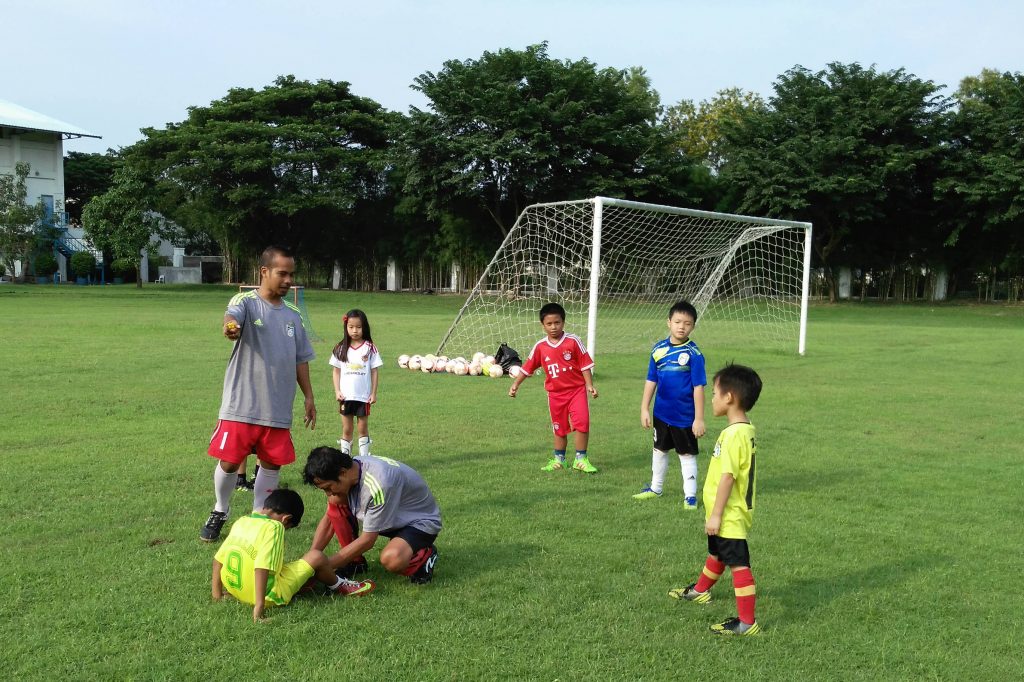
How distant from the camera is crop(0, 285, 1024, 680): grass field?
3.45 m

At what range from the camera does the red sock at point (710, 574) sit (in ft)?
12.9

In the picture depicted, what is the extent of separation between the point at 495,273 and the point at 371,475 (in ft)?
42.4

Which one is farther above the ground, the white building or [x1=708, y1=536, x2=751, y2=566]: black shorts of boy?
the white building

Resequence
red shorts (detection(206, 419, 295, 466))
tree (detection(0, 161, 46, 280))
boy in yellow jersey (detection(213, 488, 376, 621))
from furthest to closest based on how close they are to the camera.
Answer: tree (detection(0, 161, 46, 280))
red shorts (detection(206, 419, 295, 466))
boy in yellow jersey (detection(213, 488, 376, 621))

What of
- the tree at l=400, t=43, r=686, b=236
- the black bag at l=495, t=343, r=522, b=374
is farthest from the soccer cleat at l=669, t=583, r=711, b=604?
the tree at l=400, t=43, r=686, b=236

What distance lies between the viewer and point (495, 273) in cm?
1683

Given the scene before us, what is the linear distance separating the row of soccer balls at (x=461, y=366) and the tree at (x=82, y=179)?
50379 millimetres

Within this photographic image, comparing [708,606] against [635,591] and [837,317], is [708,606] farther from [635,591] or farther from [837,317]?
[837,317]

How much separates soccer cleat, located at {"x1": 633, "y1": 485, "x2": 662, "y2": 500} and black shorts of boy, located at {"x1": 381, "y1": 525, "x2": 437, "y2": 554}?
2.15 meters

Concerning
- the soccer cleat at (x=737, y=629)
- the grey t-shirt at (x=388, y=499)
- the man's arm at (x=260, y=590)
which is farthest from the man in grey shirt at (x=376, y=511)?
the soccer cleat at (x=737, y=629)

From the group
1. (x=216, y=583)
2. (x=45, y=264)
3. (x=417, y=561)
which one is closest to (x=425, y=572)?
(x=417, y=561)

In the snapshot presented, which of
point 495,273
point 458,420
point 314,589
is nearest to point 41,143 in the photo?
point 495,273

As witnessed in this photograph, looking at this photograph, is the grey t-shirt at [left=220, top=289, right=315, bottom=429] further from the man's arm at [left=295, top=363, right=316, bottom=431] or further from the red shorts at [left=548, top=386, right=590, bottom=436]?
the red shorts at [left=548, top=386, right=590, bottom=436]

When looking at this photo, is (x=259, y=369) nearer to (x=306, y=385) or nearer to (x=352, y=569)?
(x=306, y=385)
